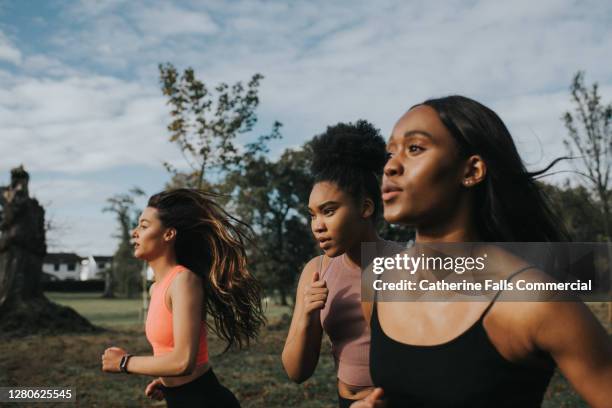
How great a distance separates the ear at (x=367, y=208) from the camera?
3.11 meters

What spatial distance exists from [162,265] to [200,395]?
0.90 m

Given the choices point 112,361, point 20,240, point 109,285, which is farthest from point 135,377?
point 109,285

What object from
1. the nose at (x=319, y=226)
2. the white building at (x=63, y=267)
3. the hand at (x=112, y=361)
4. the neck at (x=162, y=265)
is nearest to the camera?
the nose at (x=319, y=226)

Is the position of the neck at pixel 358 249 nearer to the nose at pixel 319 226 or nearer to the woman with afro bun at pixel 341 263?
the woman with afro bun at pixel 341 263

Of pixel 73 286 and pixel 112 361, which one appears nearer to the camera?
pixel 112 361

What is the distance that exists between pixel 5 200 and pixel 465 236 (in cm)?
1915

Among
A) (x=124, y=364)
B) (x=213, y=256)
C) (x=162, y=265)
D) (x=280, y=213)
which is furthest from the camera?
(x=280, y=213)

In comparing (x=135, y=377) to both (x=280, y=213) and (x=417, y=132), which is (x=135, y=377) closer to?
(x=417, y=132)

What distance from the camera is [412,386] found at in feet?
5.96

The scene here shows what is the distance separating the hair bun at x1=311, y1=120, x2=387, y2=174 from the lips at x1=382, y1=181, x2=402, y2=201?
4.30 ft

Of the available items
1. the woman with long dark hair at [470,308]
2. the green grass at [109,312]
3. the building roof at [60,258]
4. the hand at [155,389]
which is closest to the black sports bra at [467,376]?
the woman with long dark hair at [470,308]

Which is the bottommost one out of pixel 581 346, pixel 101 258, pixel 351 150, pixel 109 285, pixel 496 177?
pixel 581 346

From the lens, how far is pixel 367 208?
10.3 feet

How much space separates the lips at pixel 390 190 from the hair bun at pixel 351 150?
1311mm
